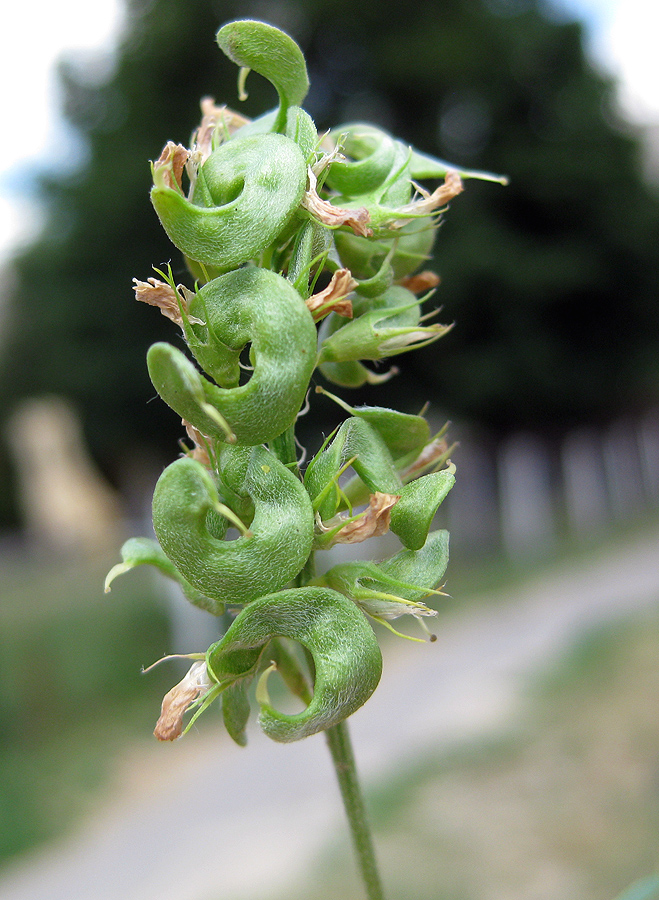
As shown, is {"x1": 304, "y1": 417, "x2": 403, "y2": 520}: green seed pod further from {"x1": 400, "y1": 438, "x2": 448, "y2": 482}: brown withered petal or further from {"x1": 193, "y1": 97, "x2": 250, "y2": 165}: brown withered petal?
{"x1": 193, "y1": 97, "x2": 250, "y2": 165}: brown withered petal

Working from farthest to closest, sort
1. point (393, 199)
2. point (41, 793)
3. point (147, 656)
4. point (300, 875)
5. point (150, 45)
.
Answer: point (150, 45), point (147, 656), point (41, 793), point (300, 875), point (393, 199)

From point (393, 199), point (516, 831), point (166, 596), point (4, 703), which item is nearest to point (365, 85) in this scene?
point (166, 596)

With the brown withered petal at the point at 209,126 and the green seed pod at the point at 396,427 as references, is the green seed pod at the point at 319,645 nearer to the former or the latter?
the green seed pod at the point at 396,427

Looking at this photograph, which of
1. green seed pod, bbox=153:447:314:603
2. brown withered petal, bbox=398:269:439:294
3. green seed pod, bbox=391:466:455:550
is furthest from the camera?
brown withered petal, bbox=398:269:439:294

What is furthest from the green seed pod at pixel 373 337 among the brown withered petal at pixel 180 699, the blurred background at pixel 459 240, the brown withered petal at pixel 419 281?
the blurred background at pixel 459 240

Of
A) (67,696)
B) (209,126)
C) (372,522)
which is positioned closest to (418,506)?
(372,522)

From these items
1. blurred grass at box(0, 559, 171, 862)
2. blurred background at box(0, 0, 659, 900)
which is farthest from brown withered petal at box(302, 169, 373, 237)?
blurred background at box(0, 0, 659, 900)

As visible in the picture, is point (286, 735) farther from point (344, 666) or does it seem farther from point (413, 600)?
point (413, 600)
